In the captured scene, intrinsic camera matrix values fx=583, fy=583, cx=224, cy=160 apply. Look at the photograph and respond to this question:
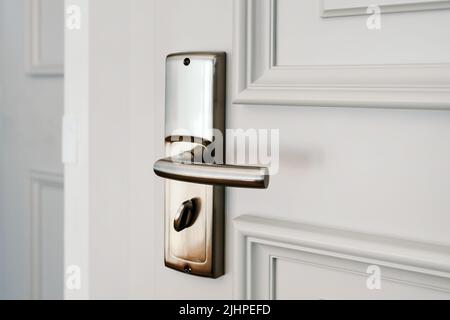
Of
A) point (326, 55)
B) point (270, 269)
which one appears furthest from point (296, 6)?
point (270, 269)

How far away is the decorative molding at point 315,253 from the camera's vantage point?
296mm

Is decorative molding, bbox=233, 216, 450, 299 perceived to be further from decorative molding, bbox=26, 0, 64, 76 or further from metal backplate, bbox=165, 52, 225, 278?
decorative molding, bbox=26, 0, 64, 76

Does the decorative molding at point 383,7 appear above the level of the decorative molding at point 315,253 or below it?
above

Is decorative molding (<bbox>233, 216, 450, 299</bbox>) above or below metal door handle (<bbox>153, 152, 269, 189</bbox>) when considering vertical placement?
below

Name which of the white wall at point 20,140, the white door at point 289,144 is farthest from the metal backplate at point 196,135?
the white wall at point 20,140

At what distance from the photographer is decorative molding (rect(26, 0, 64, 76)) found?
0.96 metres

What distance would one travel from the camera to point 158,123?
1.27 ft

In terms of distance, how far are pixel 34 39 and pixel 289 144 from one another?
742 millimetres

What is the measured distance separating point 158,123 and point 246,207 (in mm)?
83

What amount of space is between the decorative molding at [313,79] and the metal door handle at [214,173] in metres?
0.05

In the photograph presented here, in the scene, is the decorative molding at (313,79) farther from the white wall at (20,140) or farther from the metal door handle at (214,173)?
the white wall at (20,140)

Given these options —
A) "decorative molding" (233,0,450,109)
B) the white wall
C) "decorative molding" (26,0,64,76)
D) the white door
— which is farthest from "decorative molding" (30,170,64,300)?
"decorative molding" (233,0,450,109)
